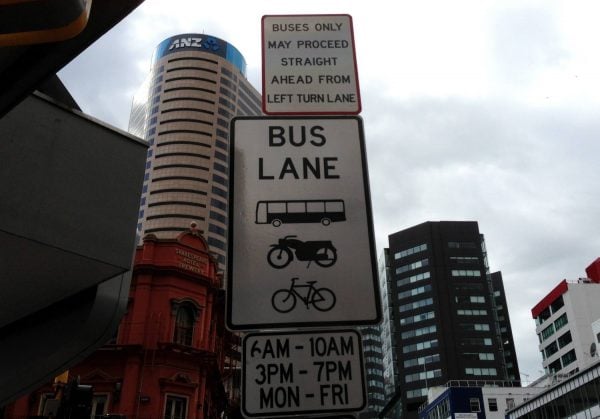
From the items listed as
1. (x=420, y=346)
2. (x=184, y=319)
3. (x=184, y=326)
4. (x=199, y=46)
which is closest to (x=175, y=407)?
(x=184, y=326)

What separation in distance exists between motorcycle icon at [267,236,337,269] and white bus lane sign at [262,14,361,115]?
37.6 inches

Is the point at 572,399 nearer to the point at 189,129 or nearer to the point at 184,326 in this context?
the point at 184,326

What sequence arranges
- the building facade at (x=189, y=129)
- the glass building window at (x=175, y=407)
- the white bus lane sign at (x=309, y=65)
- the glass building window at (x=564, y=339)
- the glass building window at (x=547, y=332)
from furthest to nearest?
1. the building facade at (x=189, y=129)
2. the glass building window at (x=547, y=332)
3. the glass building window at (x=564, y=339)
4. the glass building window at (x=175, y=407)
5. the white bus lane sign at (x=309, y=65)

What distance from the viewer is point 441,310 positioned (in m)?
101

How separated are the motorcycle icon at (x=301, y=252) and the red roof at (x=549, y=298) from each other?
7408cm

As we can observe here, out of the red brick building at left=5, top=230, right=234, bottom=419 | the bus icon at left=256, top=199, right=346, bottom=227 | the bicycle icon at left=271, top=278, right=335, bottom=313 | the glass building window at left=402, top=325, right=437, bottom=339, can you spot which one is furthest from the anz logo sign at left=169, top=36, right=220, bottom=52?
the bicycle icon at left=271, top=278, right=335, bottom=313

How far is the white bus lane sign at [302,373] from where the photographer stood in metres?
2.60

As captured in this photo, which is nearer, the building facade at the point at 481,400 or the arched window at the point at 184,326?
the arched window at the point at 184,326

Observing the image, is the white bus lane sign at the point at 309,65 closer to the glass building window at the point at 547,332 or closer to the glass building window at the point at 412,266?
the glass building window at the point at 547,332

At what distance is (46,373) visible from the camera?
8039mm

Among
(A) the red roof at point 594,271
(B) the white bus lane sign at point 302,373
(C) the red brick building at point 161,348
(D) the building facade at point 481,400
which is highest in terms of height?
(A) the red roof at point 594,271

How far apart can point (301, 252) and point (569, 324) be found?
74.4 meters

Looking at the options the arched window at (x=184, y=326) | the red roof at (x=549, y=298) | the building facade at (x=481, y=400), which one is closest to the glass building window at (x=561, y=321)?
the red roof at (x=549, y=298)

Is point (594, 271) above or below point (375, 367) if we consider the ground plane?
Result: below
